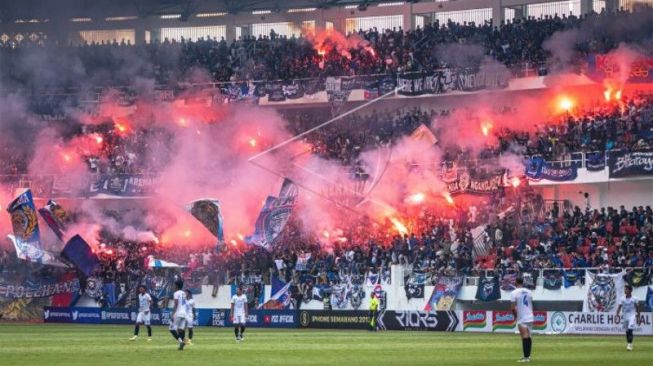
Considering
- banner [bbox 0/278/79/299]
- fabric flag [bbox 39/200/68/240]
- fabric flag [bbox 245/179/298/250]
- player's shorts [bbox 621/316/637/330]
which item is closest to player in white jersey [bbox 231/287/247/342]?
player's shorts [bbox 621/316/637/330]

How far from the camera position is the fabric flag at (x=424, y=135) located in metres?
59.7

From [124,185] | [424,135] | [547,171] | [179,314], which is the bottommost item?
[179,314]

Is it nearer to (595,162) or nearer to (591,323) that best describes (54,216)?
(595,162)

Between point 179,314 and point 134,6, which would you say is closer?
point 179,314

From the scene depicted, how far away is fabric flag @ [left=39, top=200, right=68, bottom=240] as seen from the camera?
5981 centimetres

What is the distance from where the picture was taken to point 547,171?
55219 mm

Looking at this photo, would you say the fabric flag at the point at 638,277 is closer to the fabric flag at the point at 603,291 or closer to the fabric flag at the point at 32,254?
the fabric flag at the point at 603,291

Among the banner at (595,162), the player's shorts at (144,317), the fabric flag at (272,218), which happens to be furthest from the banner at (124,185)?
the player's shorts at (144,317)

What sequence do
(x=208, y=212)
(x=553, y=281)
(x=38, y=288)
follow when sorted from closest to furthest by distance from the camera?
(x=553, y=281)
(x=208, y=212)
(x=38, y=288)

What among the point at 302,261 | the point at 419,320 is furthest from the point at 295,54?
the point at 419,320

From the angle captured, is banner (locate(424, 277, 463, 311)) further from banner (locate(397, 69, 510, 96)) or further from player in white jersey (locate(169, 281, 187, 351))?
player in white jersey (locate(169, 281, 187, 351))

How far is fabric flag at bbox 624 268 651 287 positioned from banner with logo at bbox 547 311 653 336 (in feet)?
6.16

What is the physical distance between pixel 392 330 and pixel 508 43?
61.3 feet

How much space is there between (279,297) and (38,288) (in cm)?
1317
